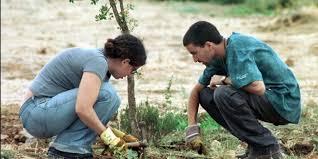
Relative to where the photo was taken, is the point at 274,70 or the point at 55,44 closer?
the point at 274,70

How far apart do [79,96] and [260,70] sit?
1223mm

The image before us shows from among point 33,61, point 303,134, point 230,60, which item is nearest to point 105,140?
point 230,60

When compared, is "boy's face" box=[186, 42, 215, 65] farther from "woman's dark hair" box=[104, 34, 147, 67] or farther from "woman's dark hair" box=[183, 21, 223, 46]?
"woman's dark hair" box=[104, 34, 147, 67]

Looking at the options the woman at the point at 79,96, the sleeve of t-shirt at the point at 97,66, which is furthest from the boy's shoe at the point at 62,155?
the sleeve of t-shirt at the point at 97,66

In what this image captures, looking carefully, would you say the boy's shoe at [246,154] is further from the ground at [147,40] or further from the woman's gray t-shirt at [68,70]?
the ground at [147,40]

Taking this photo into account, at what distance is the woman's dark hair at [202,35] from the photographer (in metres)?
5.14

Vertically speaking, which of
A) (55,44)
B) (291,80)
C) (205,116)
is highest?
(291,80)

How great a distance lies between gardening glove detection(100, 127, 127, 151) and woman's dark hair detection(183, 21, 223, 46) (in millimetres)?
785

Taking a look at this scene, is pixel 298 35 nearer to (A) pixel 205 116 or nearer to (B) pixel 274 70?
(A) pixel 205 116

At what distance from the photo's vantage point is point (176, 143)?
6090 millimetres

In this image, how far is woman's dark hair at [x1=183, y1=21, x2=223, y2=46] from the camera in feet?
16.9

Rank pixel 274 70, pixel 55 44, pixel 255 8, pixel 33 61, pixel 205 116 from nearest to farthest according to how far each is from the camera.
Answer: pixel 274 70, pixel 205 116, pixel 33 61, pixel 55 44, pixel 255 8

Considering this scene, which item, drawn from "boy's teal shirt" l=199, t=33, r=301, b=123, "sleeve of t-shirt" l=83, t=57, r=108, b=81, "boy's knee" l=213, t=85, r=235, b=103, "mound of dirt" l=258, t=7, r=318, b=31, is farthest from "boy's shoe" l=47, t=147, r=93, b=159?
"mound of dirt" l=258, t=7, r=318, b=31

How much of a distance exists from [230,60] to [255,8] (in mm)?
13727
